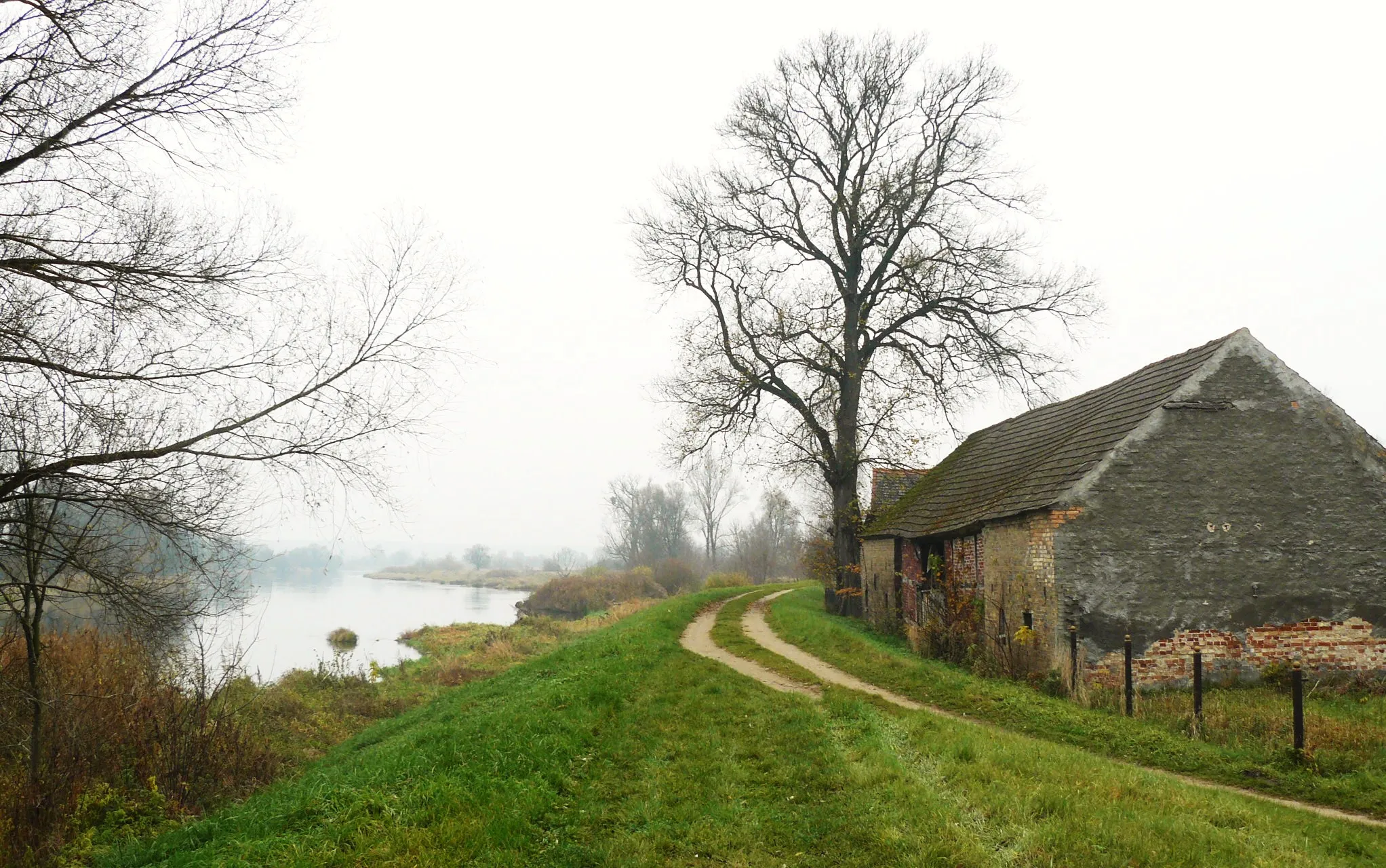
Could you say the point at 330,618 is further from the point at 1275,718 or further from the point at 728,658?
the point at 1275,718

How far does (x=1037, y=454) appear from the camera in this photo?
15.9 meters

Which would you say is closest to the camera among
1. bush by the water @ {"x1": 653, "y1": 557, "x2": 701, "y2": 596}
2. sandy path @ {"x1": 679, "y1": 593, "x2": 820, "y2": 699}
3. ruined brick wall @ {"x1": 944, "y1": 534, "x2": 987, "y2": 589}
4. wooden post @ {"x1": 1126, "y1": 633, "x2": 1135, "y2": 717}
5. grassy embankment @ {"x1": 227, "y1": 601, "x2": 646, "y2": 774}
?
wooden post @ {"x1": 1126, "y1": 633, "x2": 1135, "y2": 717}

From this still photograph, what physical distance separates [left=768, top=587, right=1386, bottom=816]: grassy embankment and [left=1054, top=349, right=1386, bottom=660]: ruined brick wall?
52.2 inches

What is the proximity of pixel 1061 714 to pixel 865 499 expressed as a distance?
16.2 m

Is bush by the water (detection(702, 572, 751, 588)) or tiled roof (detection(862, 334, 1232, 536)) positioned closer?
tiled roof (detection(862, 334, 1232, 536))

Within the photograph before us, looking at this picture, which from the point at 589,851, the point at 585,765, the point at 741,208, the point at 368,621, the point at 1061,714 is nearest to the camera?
the point at 589,851

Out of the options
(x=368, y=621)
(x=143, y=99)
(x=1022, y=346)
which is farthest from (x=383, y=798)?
(x=368, y=621)

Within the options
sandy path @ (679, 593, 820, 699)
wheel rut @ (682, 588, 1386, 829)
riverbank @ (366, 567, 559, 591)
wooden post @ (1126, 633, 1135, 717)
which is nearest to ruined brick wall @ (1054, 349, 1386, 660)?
wooden post @ (1126, 633, 1135, 717)

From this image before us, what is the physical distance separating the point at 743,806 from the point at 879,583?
17.0 m

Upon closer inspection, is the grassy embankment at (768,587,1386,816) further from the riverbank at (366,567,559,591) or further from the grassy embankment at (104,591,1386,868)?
the riverbank at (366,567,559,591)

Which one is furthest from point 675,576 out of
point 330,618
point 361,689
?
point 361,689

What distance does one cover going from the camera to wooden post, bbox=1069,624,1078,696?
462 inches

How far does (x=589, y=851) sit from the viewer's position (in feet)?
19.9

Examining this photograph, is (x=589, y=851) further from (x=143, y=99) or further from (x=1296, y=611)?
(x=1296, y=611)
